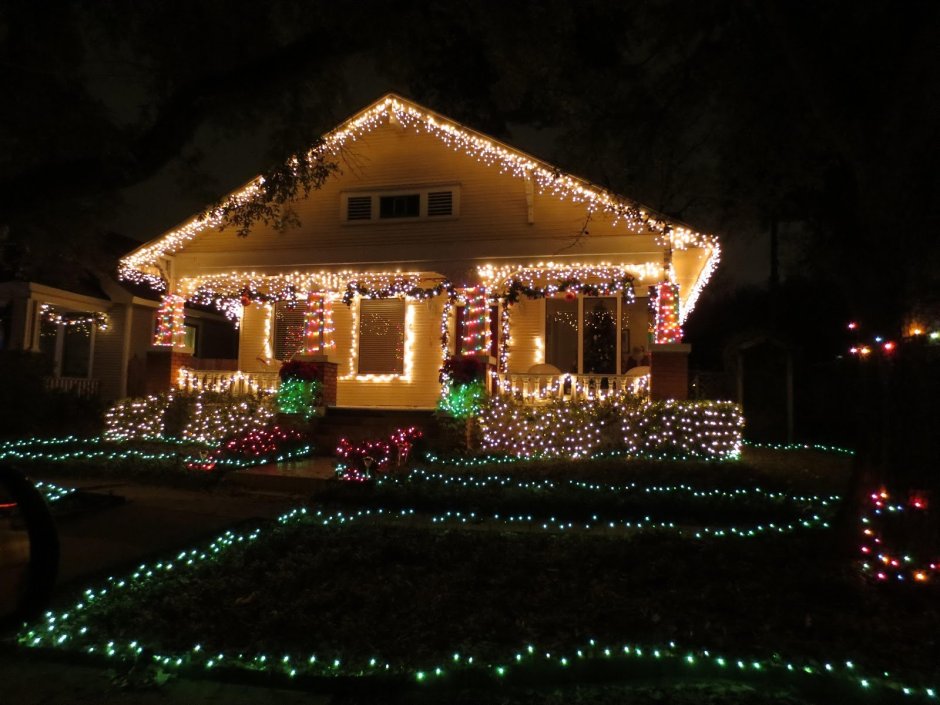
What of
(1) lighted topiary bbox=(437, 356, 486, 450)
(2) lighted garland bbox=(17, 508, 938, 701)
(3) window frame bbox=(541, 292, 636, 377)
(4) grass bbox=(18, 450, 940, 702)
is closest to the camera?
(2) lighted garland bbox=(17, 508, 938, 701)

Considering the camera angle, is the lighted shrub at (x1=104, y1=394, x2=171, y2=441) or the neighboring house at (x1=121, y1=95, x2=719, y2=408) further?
the lighted shrub at (x1=104, y1=394, x2=171, y2=441)

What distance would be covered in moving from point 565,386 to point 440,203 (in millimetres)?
4390

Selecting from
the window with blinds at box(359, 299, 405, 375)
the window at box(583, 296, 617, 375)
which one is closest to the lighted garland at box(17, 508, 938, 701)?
the window at box(583, 296, 617, 375)

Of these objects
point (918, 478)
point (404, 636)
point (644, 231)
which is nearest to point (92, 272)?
point (644, 231)

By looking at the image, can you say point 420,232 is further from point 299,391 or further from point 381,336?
point 299,391

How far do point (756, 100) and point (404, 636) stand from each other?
7960mm

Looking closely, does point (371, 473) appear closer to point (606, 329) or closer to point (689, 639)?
point (689, 639)

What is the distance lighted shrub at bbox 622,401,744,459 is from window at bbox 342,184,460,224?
5.37 meters

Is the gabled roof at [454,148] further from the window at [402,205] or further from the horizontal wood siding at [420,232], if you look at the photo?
the window at [402,205]

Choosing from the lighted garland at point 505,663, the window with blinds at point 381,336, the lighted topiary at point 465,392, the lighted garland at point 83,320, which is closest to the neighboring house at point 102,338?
the lighted garland at point 83,320

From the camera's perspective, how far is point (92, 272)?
18.0 m

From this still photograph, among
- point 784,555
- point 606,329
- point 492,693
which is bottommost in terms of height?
point 492,693

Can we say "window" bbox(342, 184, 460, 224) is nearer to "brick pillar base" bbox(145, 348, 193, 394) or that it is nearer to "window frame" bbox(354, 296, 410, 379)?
"window frame" bbox(354, 296, 410, 379)

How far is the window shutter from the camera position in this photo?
51.7 feet
